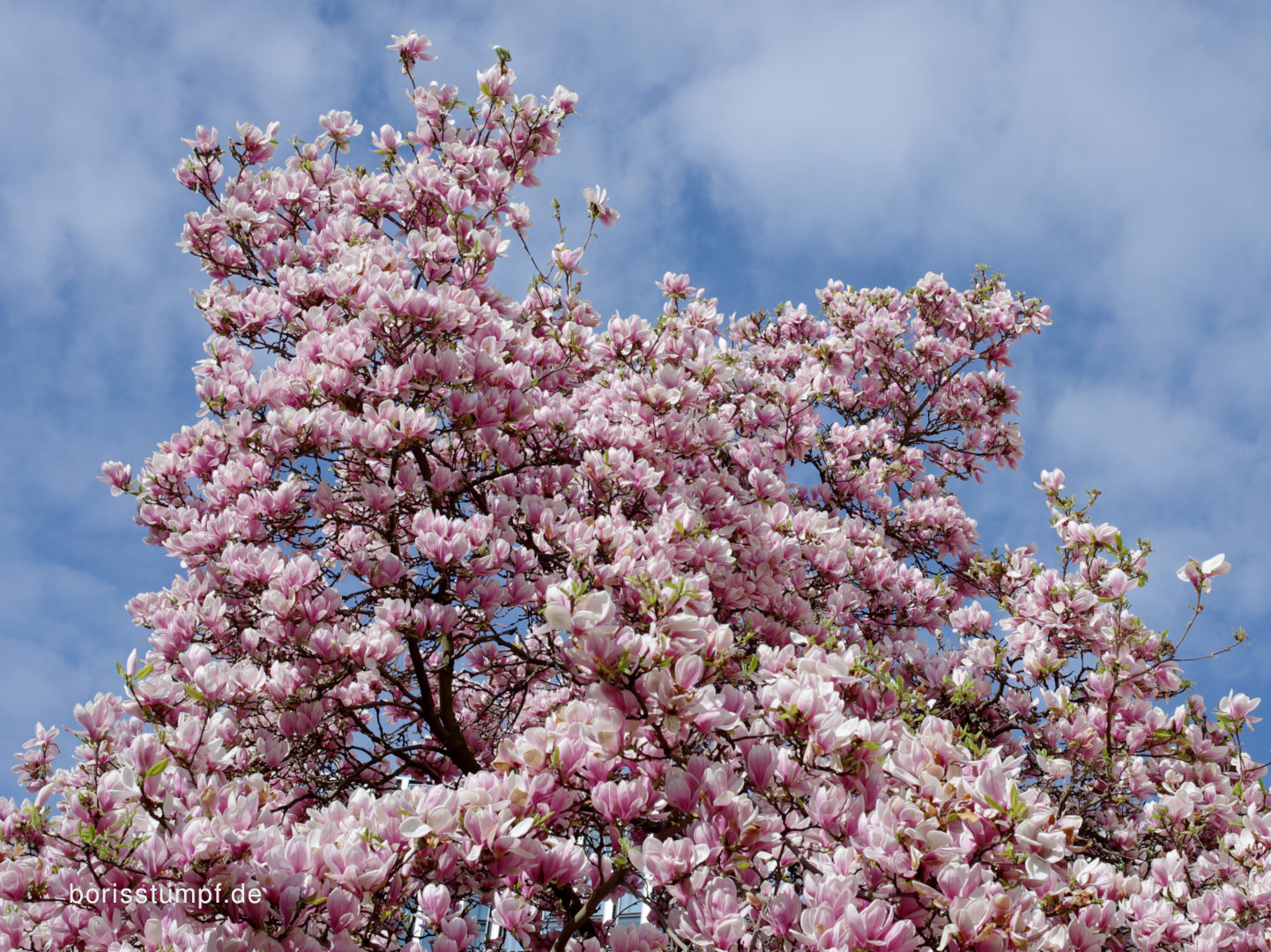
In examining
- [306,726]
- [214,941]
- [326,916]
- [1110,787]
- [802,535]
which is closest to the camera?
[214,941]

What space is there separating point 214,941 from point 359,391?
10.8 ft

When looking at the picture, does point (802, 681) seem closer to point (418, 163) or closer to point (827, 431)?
point (418, 163)

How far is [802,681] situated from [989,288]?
826 centimetres

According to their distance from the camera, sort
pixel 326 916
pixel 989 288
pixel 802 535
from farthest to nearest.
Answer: pixel 989 288 < pixel 802 535 < pixel 326 916

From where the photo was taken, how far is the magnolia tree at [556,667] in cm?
297

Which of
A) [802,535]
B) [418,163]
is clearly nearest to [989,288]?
[802,535]

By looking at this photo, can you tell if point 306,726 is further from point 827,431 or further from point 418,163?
point 827,431

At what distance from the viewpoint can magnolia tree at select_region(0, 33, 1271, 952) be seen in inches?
117

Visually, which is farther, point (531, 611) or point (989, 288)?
point (989, 288)

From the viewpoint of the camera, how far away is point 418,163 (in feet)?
21.6

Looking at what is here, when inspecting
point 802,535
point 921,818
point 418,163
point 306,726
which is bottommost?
point 921,818

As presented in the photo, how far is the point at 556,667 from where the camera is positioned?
4629 millimetres

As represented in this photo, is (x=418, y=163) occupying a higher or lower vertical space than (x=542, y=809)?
higher

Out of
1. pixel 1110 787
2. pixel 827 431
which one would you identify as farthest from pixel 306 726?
pixel 827 431
